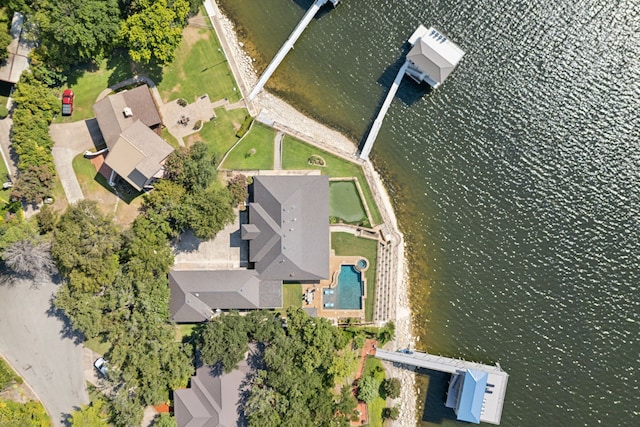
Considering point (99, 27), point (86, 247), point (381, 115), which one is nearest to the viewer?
point (86, 247)

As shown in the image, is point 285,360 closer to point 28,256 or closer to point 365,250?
point 365,250

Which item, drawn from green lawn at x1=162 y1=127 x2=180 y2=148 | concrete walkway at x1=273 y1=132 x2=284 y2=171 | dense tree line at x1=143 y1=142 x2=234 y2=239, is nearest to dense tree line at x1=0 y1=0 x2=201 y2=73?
green lawn at x1=162 y1=127 x2=180 y2=148

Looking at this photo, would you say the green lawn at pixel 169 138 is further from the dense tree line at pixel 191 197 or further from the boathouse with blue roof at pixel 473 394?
the boathouse with blue roof at pixel 473 394

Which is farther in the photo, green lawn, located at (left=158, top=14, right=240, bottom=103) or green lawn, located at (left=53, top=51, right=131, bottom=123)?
green lawn, located at (left=158, top=14, right=240, bottom=103)

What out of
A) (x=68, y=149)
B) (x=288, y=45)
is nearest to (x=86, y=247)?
(x=68, y=149)

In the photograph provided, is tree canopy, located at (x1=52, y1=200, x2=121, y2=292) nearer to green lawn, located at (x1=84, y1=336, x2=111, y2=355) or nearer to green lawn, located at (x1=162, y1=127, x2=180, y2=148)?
green lawn, located at (x1=84, y1=336, x2=111, y2=355)

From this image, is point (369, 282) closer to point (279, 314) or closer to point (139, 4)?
point (279, 314)
